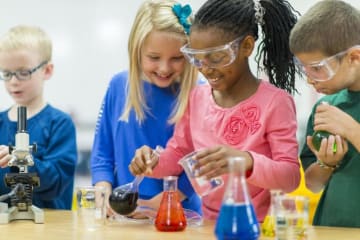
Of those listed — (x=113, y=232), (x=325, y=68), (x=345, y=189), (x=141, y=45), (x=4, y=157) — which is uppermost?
(x=141, y=45)

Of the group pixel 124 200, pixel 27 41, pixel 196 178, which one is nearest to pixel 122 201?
pixel 124 200

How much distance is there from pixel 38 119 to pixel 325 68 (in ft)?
3.89

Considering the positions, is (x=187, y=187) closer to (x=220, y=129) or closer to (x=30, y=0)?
(x=220, y=129)

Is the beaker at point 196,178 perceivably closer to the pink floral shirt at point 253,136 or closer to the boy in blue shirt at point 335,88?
the pink floral shirt at point 253,136

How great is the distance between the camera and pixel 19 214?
7.21 feet

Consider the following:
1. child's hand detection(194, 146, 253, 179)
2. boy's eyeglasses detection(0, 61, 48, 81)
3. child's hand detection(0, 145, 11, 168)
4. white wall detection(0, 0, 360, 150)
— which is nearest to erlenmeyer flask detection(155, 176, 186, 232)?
child's hand detection(194, 146, 253, 179)

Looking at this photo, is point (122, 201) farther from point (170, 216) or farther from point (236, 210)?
point (236, 210)

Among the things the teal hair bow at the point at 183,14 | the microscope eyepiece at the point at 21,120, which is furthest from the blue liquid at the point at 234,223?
the teal hair bow at the point at 183,14

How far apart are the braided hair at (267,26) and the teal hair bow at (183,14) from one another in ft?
0.50

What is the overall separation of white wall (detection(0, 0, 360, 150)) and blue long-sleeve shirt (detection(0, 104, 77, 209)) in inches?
67.9

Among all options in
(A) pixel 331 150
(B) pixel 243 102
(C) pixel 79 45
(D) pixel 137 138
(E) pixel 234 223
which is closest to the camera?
(E) pixel 234 223

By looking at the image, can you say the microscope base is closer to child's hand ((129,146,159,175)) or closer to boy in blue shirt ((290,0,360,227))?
child's hand ((129,146,159,175))

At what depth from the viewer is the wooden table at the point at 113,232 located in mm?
1870

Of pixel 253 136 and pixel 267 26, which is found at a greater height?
pixel 267 26
